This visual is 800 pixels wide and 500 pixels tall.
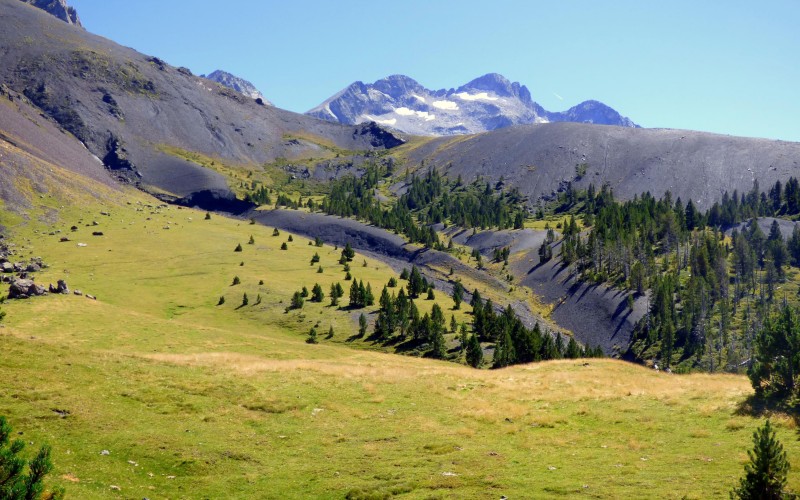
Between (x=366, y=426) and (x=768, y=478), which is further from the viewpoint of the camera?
(x=366, y=426)

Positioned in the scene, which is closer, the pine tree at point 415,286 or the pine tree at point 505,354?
the pine tree at point 505,354

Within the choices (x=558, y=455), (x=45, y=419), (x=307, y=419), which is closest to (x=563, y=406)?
(x=558, y=455)

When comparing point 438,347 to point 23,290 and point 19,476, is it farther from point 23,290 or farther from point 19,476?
point 19,476

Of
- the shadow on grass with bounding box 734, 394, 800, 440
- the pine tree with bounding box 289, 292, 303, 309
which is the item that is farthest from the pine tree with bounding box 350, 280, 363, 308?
the shadow on grass with bounding box 734, 394, 800, 440

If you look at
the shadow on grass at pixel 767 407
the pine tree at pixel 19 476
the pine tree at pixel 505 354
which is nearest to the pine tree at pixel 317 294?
the pine tree at pixel 505 354

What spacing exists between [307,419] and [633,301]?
131564mm

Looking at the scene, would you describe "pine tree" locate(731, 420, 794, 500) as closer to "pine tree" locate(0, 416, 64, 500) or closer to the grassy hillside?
the grassy hillside

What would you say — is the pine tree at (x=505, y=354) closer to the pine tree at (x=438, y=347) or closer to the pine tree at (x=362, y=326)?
the pine tree at (x=438, y=347)

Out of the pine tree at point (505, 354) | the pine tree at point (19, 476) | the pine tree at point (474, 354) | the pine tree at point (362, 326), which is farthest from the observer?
the pine tree at point (362, 326)

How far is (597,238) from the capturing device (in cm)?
17838

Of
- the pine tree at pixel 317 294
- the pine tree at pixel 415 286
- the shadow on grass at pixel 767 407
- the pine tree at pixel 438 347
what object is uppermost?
the shadow on grass at pixel 767 407

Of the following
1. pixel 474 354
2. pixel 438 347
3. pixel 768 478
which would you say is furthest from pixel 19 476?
pixel 438 347

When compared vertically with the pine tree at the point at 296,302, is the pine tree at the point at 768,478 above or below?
above

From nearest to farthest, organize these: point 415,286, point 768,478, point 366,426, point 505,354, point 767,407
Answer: point 768,478, point 767,407, point 366,426, point 505,354, point 415,286
